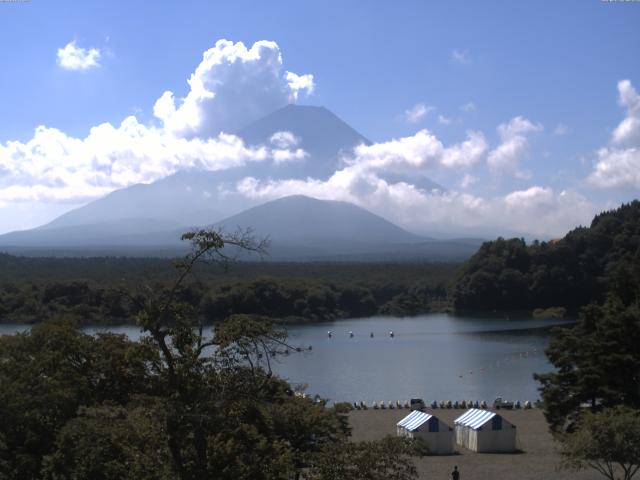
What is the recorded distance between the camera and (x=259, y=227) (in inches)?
6855

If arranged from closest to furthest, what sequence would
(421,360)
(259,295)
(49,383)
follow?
(49,383)
(421,360)
(259,295)

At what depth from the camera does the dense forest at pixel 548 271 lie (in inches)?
1828

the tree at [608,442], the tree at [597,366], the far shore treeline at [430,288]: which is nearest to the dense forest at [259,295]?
the far shore treeline at [430,288]

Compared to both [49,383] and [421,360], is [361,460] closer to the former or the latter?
[49,383]

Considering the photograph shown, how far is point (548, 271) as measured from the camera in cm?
4703

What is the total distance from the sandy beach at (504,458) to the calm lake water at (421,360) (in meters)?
2.32

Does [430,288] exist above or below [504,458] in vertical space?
above

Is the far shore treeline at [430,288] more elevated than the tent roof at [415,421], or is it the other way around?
the far shore treeline at [430,288]

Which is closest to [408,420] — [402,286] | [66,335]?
[66,335]

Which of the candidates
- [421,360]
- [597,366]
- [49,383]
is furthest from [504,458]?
[421,360]

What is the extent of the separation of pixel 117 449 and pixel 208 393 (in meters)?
1.21

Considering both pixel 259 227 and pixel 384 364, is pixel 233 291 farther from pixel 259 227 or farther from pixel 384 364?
pixel 259 227

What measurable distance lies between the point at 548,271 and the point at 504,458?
3497cm

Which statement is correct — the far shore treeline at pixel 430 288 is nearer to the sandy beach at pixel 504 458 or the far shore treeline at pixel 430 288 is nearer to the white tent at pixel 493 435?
the sandy beach at pixel 504 458
